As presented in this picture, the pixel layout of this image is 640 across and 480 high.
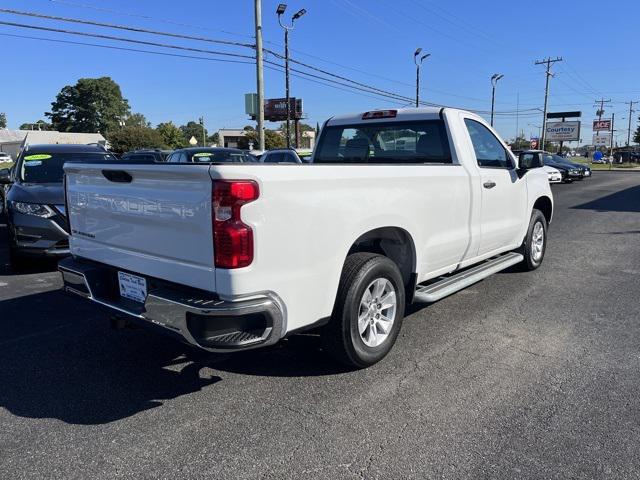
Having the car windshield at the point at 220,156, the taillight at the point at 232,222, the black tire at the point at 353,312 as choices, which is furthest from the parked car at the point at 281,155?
the taillight at the point at 232,222

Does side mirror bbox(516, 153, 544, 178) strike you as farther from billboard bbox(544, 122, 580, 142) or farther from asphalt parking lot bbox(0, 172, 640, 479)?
billboard bbox(544, 122, 580, 142)

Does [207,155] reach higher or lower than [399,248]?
higher

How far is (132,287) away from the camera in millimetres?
3410

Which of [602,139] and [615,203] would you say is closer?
[615,203]

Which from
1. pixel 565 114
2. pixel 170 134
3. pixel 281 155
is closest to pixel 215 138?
pixel 170 134

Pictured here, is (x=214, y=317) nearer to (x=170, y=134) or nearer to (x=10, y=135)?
(x=170, y=134)

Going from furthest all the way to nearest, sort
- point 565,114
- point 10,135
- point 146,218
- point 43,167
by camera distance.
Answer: point 10,135 → point 565,114 → point 43,167 → point 146,218

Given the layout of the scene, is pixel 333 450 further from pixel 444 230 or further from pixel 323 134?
pixel 323 134

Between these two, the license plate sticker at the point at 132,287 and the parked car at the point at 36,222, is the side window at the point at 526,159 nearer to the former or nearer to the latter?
the license plate sticker at the point at 132,287

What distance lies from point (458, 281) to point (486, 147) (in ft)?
5.28

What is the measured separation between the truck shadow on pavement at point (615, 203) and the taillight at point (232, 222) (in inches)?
560

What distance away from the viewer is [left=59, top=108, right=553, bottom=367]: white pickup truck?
9.23ft

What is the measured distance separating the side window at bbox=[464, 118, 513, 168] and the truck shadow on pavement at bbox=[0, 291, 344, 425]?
255 centimetres

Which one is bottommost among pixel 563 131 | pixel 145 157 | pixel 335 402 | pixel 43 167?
pixel 335 402
